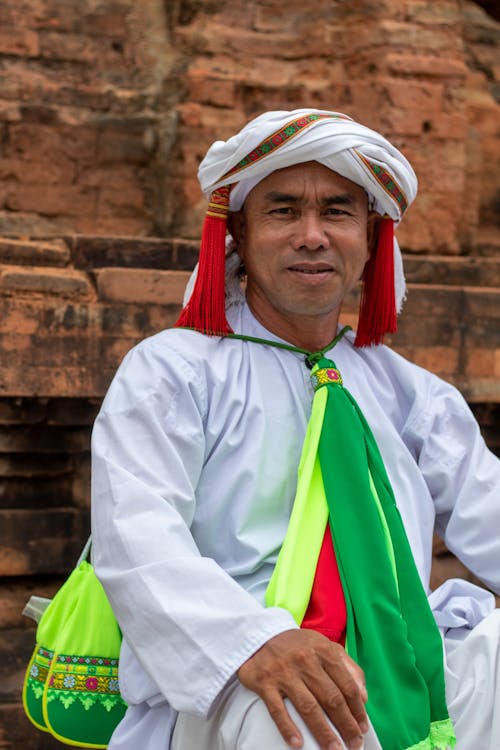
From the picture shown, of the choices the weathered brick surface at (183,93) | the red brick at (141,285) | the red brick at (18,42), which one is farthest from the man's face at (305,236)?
the red brick at (18,42)

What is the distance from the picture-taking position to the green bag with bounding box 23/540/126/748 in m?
2.50

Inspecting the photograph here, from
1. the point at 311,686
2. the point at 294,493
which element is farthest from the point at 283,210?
the point at 311,686

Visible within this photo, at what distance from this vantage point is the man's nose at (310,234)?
8.49 ft

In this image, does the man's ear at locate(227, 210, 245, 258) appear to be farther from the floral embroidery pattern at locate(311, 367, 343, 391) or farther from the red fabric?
the red fabric

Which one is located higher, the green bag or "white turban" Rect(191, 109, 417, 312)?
"white turban" Rect(191, 109, 417, 312)

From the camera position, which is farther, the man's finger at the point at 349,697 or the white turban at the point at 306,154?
the white turban at the point at 306,154

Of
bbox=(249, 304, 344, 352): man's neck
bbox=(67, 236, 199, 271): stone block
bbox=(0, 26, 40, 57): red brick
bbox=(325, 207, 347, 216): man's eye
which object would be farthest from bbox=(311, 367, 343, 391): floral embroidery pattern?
bbox=(0, 26, 40, 57): red brick

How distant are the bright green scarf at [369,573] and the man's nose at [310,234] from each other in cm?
31

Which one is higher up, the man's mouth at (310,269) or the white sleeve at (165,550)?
the man's mouth at (310,269)

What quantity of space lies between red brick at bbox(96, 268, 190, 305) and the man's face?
101 centimetres

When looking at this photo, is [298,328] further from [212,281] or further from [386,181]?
[386,181]

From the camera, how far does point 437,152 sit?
4.62 metres

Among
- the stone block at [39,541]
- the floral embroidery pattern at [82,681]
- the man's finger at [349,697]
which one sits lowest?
the stone block at [39,541]

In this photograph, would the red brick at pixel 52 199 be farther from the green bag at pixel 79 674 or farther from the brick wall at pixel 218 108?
the green bag at pixel 79 674
